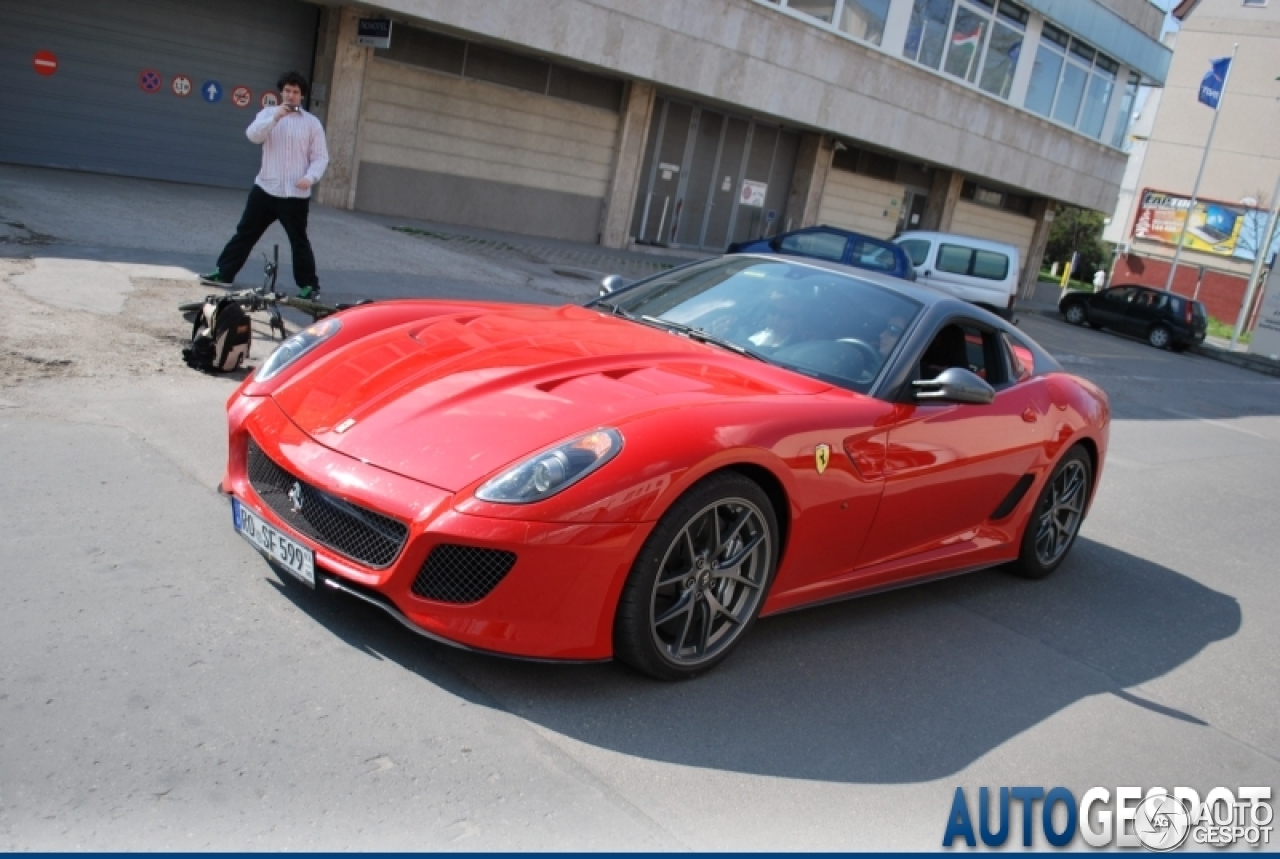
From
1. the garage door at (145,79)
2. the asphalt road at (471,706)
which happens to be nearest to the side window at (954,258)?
the garage door at (145,79)

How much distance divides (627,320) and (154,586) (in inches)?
90.2

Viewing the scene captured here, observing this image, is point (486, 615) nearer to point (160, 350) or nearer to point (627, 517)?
point (627, 517)

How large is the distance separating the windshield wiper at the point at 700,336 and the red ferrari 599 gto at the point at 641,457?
13mm

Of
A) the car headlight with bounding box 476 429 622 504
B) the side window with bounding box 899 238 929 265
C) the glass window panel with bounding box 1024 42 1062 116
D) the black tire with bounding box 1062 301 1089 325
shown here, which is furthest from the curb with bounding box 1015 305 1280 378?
the car headlight with bounding box 476 429 622 504

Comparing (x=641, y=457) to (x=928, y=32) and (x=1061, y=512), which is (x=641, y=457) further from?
(x=928, y=32)

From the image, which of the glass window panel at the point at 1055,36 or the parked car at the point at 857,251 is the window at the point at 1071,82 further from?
the parked car at the point at 857,251

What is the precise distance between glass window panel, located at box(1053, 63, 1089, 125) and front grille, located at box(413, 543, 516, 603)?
33.8 meters

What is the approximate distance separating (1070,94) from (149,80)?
26.3 metres

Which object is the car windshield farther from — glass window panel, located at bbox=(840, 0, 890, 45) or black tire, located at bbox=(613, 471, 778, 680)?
glass window panel, located at bbox=(840, 0, 890, 45)

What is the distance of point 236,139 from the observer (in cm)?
1789

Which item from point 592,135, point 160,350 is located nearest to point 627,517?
point 160,350

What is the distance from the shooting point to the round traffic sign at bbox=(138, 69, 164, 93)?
16703mm

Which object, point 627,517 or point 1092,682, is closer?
point 627,517

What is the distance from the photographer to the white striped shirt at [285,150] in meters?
9.77
